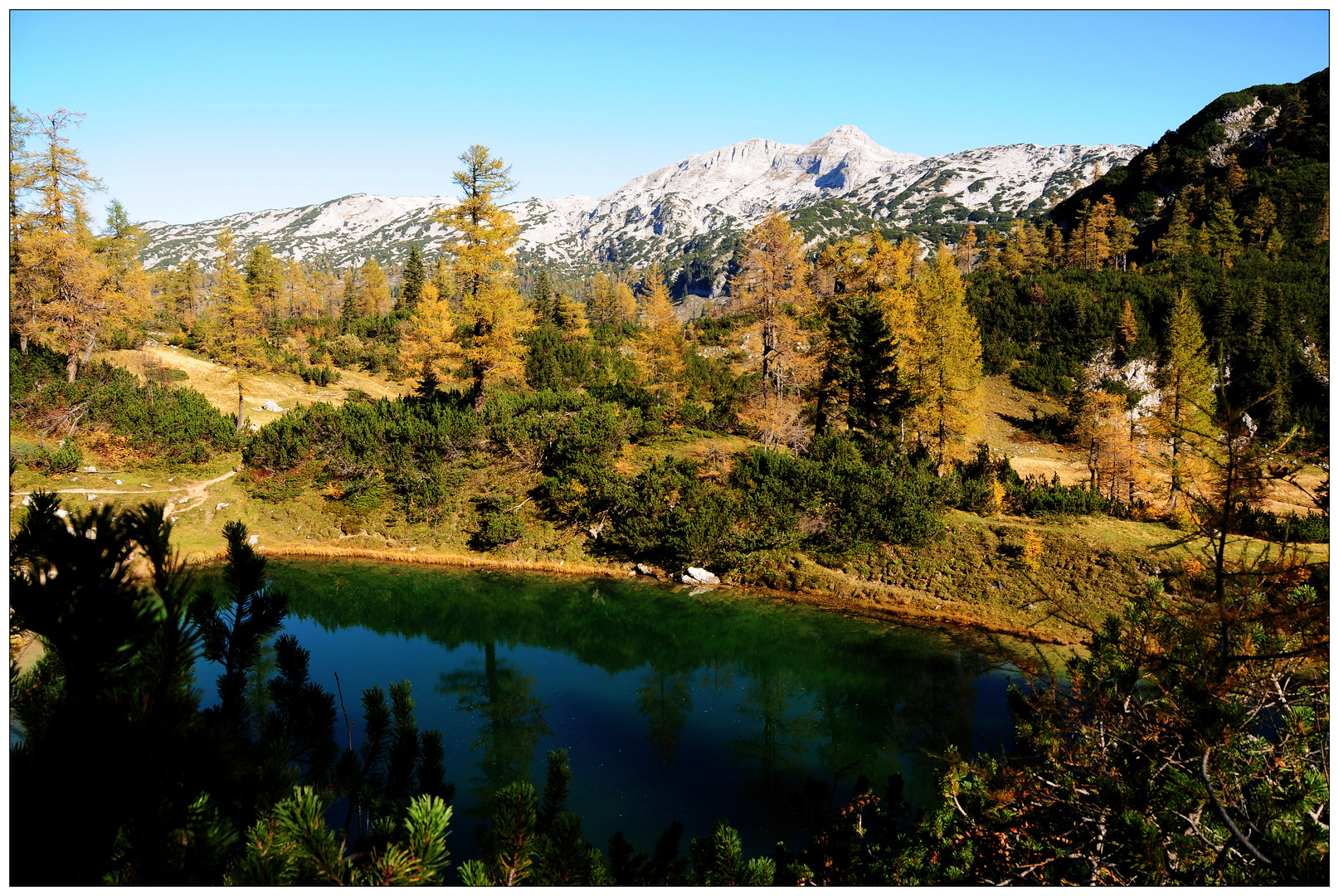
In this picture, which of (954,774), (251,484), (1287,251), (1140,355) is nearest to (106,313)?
(251,484)

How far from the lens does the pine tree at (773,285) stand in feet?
79.2

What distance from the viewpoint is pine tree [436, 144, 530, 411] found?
938 inches

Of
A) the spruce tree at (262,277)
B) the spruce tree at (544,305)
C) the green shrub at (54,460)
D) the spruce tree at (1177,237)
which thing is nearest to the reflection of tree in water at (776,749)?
the green shrub at (54,460)

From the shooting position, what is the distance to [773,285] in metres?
24.2

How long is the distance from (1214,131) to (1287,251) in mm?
29748

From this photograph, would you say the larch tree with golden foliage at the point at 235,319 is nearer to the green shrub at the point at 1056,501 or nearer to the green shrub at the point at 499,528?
the green shrub at the point at 499,528

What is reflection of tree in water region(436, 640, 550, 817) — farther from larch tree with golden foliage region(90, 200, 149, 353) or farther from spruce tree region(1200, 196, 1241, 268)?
spruce tree region(1200, 196, 1241, 268)

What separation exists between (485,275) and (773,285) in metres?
11.2

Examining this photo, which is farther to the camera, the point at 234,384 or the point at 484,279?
the point at 234,384

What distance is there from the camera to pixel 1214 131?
221 ft

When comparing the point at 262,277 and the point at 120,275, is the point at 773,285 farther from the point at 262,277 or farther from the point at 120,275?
the point at 262,277

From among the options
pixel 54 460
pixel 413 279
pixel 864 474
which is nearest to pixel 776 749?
pixel 864 474

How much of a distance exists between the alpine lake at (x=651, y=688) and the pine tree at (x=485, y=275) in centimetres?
884

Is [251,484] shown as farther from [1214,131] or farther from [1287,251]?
[1214,131]
